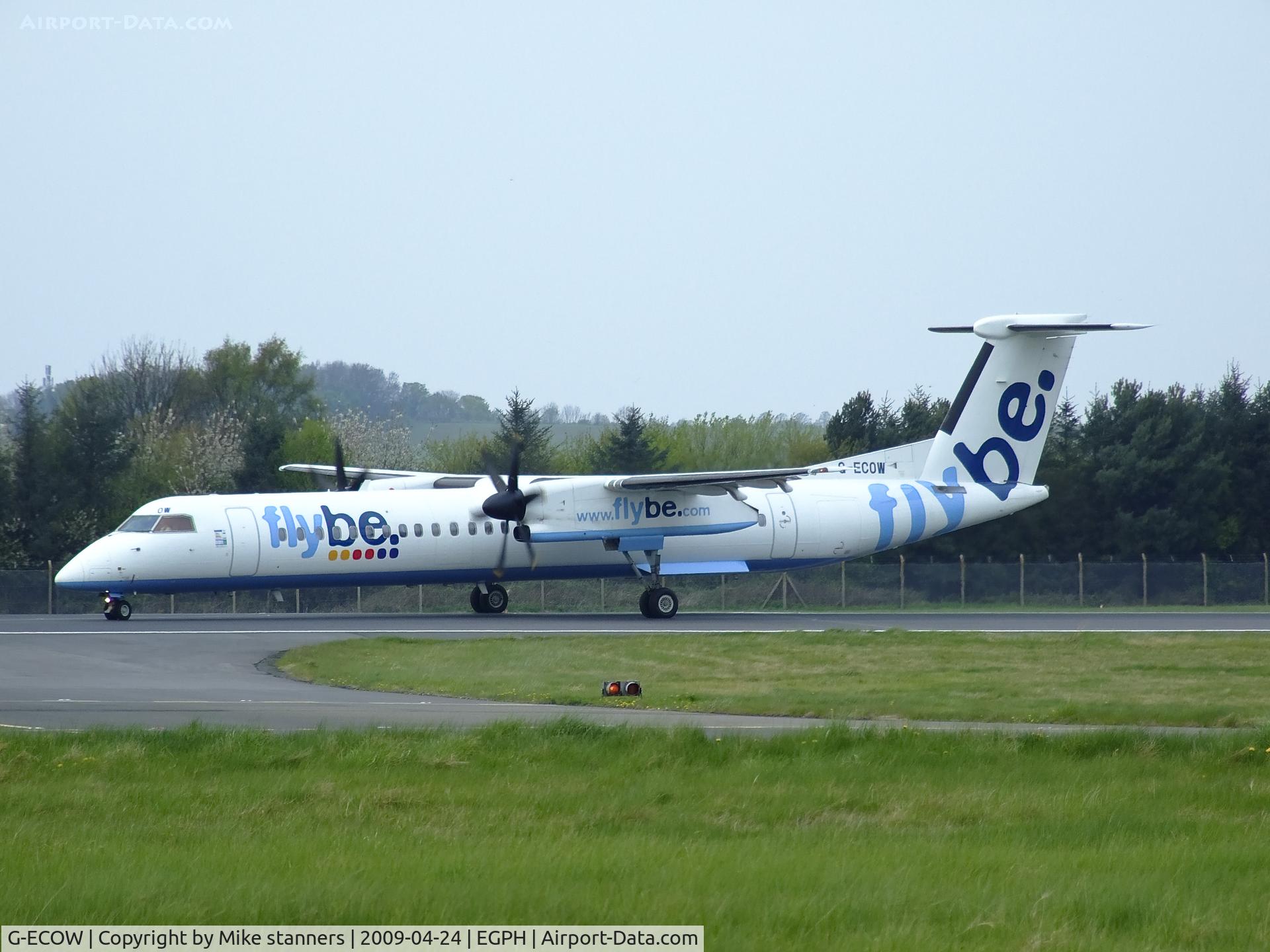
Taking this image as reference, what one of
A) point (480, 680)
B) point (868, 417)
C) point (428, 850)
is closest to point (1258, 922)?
point (428, 850)

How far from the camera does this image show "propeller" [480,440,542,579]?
3159cm

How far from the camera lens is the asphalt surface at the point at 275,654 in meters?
14.5

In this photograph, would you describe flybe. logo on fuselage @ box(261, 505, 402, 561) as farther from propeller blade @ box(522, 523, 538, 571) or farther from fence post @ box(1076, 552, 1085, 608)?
fence post @ box(1076, 552, 1085, 608)

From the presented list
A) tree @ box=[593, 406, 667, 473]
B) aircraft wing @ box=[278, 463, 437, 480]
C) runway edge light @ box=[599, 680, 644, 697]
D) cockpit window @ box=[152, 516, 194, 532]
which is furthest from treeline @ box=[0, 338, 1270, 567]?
runway edge light @ box=[599, 680, 644, 697]

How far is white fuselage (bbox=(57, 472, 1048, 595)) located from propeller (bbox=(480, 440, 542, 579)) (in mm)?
180

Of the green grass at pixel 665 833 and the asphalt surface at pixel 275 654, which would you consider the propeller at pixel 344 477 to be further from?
the green grass at pixel 665 833

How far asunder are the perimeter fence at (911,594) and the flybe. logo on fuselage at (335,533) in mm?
9826

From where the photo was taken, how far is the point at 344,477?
36.6 meters

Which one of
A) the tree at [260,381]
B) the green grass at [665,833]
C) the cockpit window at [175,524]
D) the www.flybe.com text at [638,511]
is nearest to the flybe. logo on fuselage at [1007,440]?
the www.flybe.com text at [638,511]

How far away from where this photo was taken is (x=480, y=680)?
65.2ft

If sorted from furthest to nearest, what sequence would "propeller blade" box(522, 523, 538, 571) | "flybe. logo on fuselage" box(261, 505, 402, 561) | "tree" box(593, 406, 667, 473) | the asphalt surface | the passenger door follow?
"tree" box(593, 406, 667, 473) < "propeller blade" box(522, 523, 538, 571) < "flybe. logo on fuselage" box(261, 505, 402, 561) < the passenger door < the asphalt surface

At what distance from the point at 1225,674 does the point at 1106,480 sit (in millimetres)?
29398

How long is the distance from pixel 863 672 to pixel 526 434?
34.0m

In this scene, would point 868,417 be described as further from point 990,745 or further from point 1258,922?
point 1258,922
